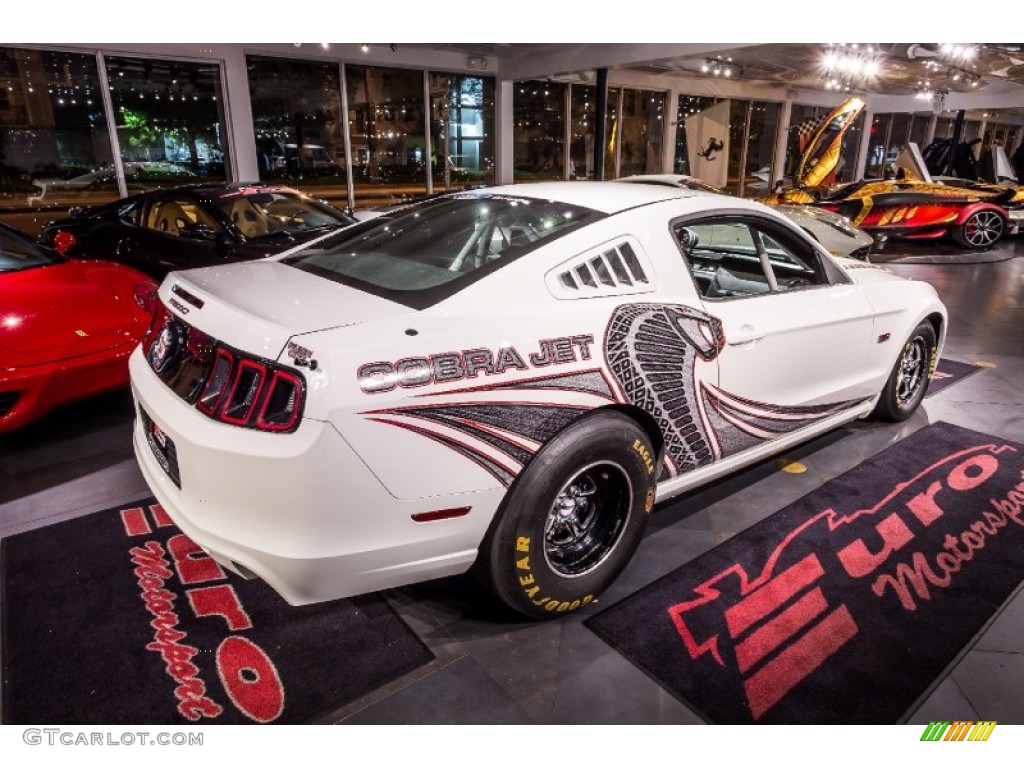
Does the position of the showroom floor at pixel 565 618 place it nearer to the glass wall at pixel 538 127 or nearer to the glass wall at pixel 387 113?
the glass wall at pixel 387 113

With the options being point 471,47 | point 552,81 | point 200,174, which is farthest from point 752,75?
point 200,174

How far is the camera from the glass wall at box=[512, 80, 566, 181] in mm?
14534

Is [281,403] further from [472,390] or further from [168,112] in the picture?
[168,112]

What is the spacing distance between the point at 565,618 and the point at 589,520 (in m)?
0.34

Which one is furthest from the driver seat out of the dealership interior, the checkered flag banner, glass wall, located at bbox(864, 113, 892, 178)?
glass wall, located at bbox(864, 113, 892, 178)

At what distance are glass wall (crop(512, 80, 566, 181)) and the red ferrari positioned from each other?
1192cm

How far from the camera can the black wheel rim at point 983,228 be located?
10.2 meters

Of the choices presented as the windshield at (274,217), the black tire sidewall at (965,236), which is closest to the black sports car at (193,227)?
the windshield at (274,217)

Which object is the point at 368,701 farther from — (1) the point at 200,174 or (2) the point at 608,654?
(1) the point at 200,174

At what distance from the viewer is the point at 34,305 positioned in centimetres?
336

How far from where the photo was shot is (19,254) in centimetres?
384

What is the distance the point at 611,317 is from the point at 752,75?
1675 cm

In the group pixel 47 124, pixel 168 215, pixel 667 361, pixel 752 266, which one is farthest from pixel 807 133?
pixel 47 124

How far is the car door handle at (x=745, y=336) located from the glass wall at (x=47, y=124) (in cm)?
1080
